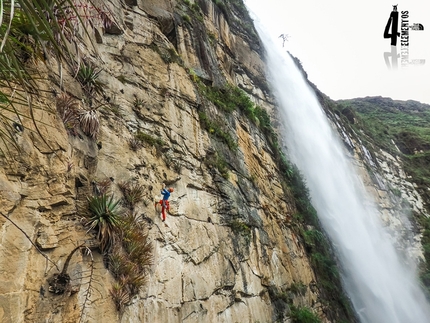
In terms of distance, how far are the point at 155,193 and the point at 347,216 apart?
16549 mm

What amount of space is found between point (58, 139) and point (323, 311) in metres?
11.5

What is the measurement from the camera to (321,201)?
1800 cm

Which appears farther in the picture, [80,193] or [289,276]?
[289,276]

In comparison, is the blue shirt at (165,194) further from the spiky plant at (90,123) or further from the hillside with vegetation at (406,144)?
the hillside with vegetation at (406,144)

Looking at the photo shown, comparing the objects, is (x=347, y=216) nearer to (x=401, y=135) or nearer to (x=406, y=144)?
(x=406, y=144)

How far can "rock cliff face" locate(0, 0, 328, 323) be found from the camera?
13.0 ft

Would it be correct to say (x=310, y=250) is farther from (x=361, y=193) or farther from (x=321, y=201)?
(x=361, y=193)

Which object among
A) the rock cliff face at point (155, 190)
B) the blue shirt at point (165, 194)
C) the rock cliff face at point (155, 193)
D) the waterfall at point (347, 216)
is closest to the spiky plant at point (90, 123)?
the rock cliff face at point (155, 190)

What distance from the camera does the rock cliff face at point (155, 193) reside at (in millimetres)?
3959

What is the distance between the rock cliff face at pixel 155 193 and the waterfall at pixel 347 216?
16.5ft

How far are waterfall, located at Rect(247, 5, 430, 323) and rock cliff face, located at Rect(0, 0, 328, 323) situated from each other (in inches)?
198

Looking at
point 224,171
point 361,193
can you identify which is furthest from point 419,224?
point 224,171

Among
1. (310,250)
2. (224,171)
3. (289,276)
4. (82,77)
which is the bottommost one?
(289,276)

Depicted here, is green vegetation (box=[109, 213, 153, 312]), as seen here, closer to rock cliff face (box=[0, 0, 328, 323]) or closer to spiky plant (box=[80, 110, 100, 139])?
rock cliff face (box=[0, 0, 328, 323])
